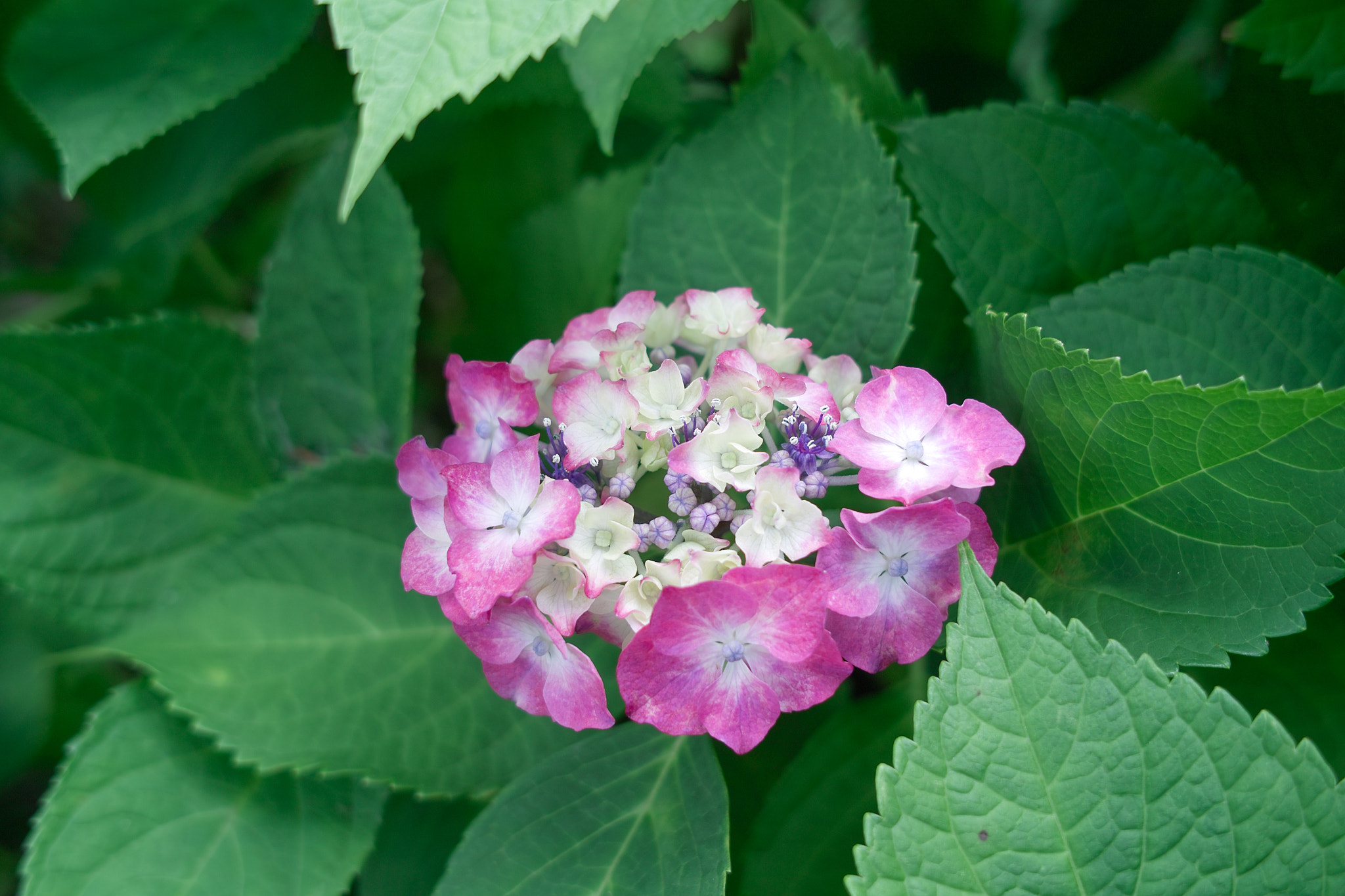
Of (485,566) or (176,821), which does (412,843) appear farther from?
(485,566)

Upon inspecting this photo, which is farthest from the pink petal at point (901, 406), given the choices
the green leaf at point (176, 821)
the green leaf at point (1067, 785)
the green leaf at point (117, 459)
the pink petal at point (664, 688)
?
the green leaf at point (117, 459)

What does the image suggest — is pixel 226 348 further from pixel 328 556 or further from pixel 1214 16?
pixel 1214 16

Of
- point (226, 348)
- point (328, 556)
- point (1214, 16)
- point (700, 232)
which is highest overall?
point (1214, 16)

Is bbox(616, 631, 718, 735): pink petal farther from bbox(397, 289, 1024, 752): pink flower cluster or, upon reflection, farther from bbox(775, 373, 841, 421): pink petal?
bbox(775, 373, 841, 421): pink petal

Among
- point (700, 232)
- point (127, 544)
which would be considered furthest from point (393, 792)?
point (700, 232)

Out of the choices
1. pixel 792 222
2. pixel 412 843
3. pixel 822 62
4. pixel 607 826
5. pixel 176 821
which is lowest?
pixel 412 843

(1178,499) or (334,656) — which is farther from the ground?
(1178,499)

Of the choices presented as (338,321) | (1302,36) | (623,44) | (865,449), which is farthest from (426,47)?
(1302,36)
